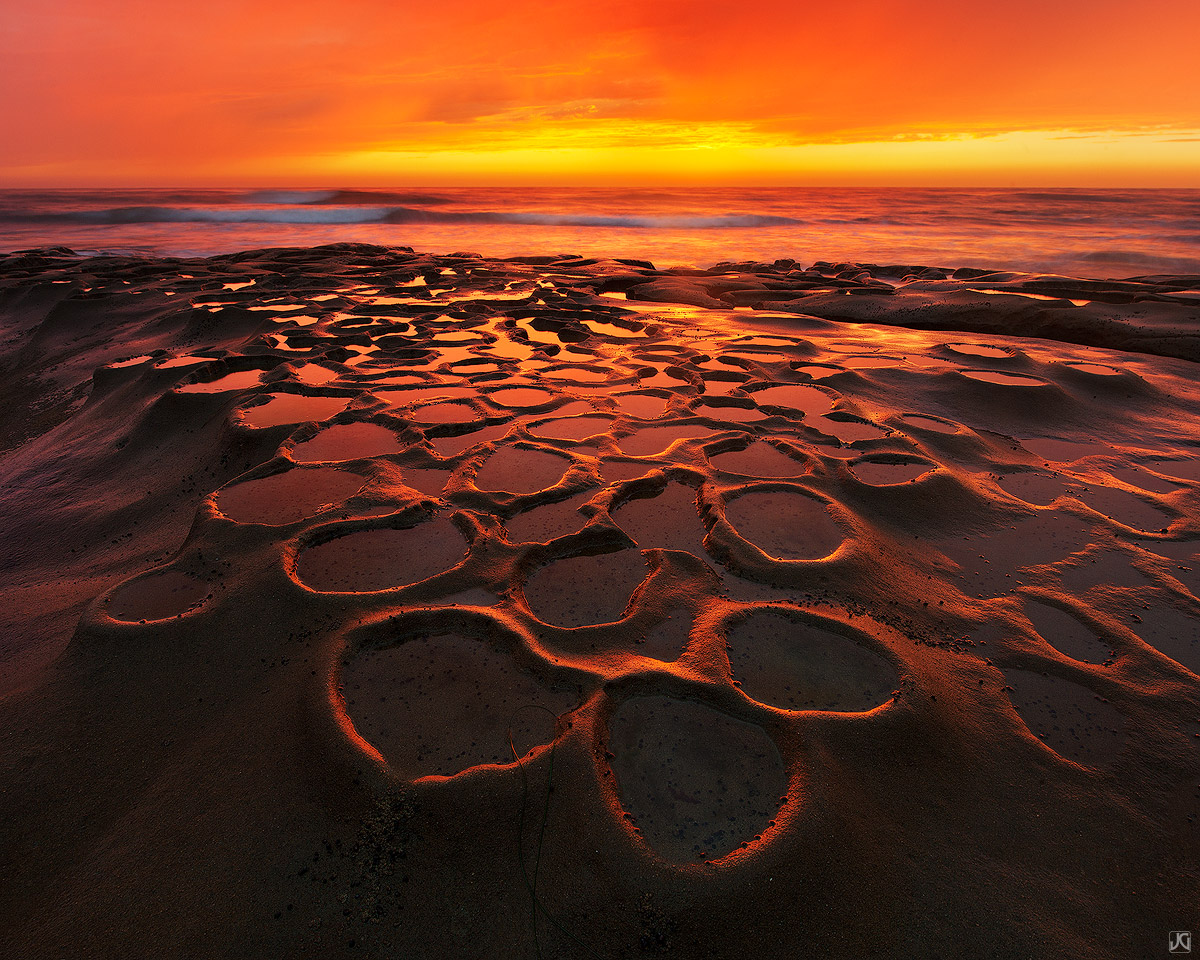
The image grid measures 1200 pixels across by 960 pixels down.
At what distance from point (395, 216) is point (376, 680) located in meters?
38.7

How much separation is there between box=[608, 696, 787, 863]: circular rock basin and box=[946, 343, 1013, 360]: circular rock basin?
5.89 meters

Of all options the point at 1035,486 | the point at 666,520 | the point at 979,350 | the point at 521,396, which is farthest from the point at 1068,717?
the point at 979,350

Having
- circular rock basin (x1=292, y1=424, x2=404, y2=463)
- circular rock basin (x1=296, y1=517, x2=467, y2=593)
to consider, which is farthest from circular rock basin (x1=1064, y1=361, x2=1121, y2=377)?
circular rock basin (x1=292, y1=424, x2=404, y2=463)

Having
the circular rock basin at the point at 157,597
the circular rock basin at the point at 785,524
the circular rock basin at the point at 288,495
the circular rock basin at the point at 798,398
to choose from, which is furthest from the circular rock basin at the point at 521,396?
the circular rock basin at the point at 157,597

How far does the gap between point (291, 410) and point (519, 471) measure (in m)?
2.21

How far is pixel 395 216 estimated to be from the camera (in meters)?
35.1

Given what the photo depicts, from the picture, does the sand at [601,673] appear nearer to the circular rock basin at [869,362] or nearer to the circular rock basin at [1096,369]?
the circular rock basin at [1096,369]

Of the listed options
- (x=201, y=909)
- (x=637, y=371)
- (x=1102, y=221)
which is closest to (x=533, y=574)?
(x=201, y=909)

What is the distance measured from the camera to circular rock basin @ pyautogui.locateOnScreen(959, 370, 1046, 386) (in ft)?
17.3

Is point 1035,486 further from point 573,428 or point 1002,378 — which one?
point 573,428

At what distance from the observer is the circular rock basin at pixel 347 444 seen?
3.93 metres

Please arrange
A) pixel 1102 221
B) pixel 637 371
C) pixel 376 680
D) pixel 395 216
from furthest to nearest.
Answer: pixel 395 216
pixel 1102 221
pixel 637 371
pixel 376 680

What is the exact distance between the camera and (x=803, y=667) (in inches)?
91.7

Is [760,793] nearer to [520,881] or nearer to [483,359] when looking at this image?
[520,881]
